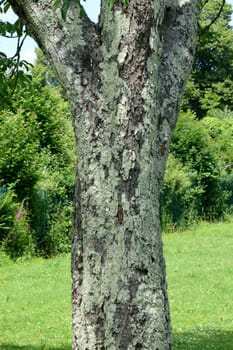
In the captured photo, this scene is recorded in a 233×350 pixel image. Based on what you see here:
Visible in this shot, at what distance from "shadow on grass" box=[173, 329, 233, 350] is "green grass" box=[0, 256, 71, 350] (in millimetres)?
1315

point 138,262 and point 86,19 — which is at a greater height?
point 86,19

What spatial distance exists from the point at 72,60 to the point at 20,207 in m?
15.4

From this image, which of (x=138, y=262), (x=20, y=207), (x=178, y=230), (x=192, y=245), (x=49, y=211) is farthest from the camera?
(x=178, y=230)

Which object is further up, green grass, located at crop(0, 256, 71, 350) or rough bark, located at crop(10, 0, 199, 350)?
rough bark, located at crop(10, 0, 199, 350)

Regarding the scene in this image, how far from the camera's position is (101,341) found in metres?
4.75

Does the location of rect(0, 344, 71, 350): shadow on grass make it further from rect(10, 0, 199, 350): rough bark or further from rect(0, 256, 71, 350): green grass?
rect(10, 0, 199, 350): rough bark

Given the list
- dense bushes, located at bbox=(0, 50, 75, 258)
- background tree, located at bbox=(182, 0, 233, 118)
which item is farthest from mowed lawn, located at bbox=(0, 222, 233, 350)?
background tree, located at bbox=(182, 0, 233, 118)

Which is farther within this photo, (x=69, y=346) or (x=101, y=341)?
(x=69, y=346)

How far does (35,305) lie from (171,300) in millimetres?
2245

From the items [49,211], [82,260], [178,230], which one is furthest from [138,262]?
[178,230]

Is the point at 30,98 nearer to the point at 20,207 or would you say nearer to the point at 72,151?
the point at 72,151

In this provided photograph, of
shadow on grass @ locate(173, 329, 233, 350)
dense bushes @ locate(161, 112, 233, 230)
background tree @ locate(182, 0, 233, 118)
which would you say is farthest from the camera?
background tree @ locate(182, 0, 233, 118)

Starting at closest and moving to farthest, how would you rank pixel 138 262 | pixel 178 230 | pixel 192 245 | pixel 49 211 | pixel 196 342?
1. pixel 138 262
2. pixel 196 342
3. pixel 49 211
4. pixel 192 245
5. pixel 178 230

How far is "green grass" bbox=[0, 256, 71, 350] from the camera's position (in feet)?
34.7
